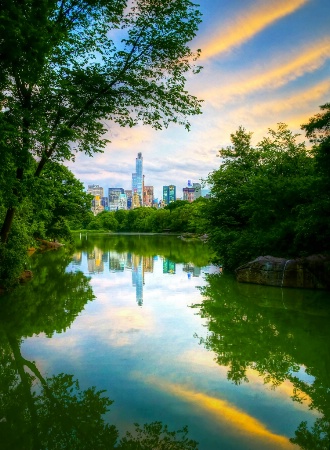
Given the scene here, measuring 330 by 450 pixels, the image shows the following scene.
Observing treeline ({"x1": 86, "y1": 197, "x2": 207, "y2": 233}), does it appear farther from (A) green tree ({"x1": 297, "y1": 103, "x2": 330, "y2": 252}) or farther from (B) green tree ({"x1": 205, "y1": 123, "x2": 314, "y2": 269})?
(A) green tree ({"x1": 297, "y1": 103, "x2": 330, "y2": 252})

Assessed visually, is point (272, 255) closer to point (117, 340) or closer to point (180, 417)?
point (117, 340)

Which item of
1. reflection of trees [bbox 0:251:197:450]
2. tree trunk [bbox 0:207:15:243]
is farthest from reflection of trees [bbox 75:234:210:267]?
reflection of trees [bbox 0:251:197:450]

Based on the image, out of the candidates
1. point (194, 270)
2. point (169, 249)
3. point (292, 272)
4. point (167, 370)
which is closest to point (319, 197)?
point (292, 272)

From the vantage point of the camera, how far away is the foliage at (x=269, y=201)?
50.0ft

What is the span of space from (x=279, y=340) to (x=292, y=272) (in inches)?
311

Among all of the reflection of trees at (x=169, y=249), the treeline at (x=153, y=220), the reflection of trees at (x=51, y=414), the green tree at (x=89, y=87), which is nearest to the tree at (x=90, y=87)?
the green tree at (x=89, y=87)

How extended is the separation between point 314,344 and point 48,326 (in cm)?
659

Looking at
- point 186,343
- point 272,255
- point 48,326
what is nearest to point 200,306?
point 186,343

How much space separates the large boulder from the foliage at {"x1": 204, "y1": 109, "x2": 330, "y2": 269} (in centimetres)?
76

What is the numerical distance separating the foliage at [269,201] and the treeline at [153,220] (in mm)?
52733

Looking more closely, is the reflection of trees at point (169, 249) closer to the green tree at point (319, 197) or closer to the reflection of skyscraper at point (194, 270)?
the reflection of skyscraper at point (194, 270)

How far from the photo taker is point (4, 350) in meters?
7.91

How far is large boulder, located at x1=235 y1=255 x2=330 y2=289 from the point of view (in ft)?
50.5

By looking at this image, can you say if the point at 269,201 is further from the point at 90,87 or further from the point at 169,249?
the point at 169,249
